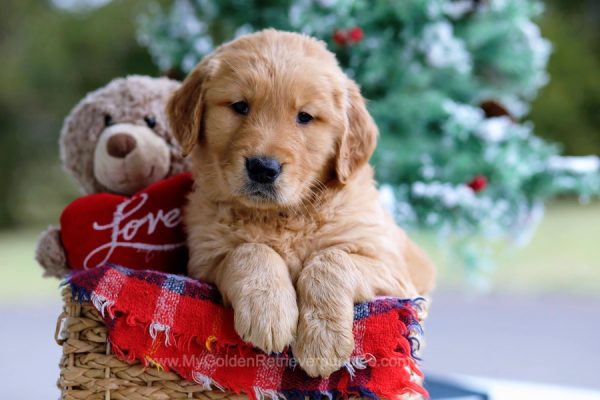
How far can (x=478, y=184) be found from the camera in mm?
3055

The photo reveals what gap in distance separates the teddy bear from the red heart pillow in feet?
0.35

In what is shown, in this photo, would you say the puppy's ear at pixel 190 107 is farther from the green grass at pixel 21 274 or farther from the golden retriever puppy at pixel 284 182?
the green grass at pixel 21 274

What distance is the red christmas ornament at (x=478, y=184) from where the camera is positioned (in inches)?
120

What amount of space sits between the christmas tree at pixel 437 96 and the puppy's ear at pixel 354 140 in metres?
1.03

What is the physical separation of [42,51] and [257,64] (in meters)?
10.3

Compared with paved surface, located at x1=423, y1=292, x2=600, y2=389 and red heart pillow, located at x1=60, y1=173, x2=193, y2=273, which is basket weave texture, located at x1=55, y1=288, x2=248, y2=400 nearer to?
red heart pillow, located at x1=60, y1=173, x2=193, y2=273

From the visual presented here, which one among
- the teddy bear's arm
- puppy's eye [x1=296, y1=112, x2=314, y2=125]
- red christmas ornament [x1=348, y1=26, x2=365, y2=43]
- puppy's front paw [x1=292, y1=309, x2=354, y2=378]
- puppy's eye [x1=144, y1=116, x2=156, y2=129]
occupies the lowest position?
puppy's front paw [x1=292, y1=309, x2=354, y2=378]

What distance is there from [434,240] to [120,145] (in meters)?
2.56

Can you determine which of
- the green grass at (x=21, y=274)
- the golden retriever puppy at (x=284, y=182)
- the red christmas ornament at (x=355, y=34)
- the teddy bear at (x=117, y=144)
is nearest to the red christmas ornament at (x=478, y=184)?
the red christmas ornament at (x=355, y=34)

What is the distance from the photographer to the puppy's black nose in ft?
5.74

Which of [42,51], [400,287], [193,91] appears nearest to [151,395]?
[400,287]

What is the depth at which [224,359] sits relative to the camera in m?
1.61

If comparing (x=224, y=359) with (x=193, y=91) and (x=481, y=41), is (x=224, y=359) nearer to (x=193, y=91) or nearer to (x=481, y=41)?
(x=193, y=91)

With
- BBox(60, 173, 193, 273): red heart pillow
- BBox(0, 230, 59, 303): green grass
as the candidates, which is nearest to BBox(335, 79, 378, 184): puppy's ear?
BBox(60, 173, 193, 273): red heart pillow
